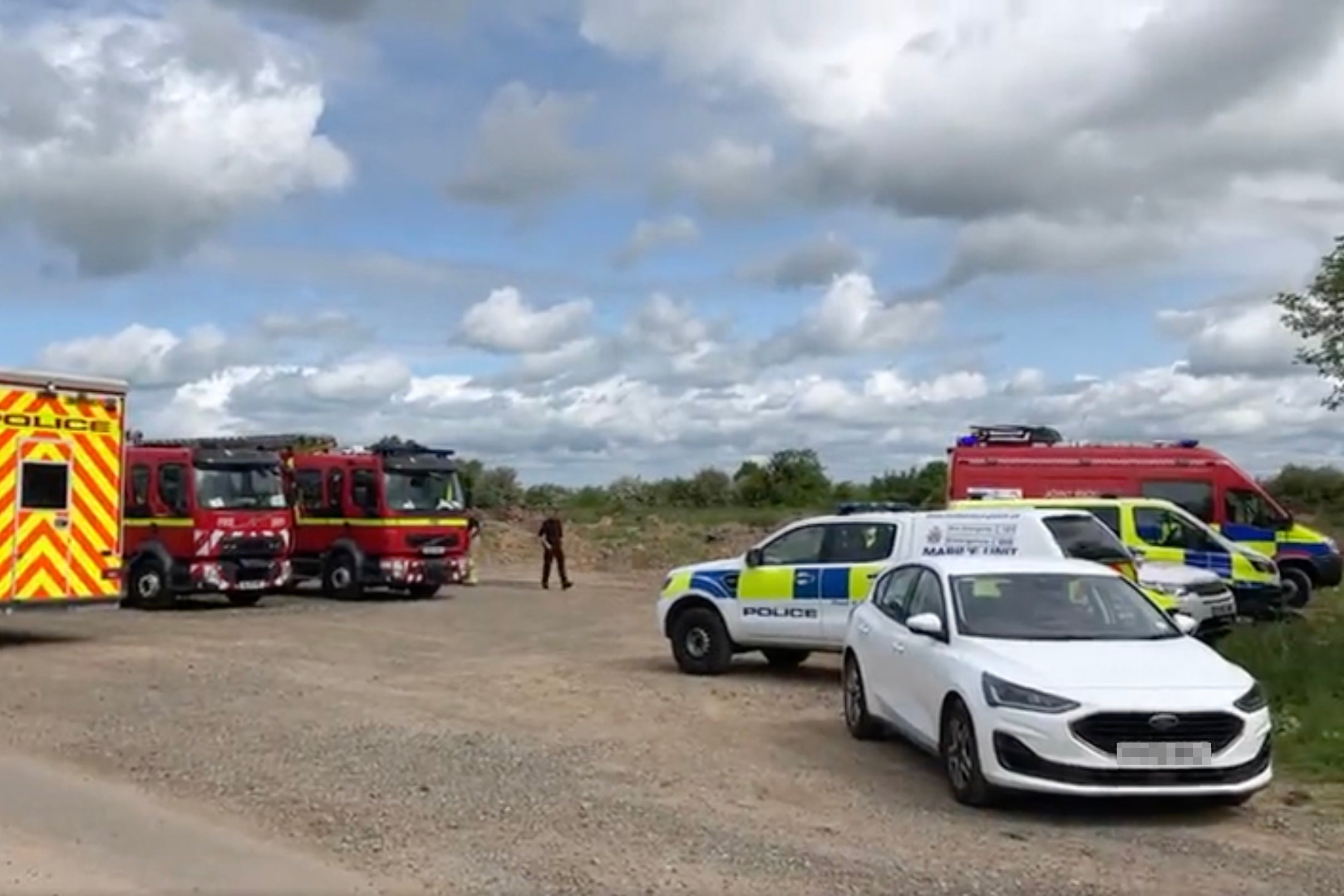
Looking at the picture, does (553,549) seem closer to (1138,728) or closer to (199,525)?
(199,525)

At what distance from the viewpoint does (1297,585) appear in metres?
25.5

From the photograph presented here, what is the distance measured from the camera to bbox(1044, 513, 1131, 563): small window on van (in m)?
16.1

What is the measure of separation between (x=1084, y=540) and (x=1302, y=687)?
3.38 m

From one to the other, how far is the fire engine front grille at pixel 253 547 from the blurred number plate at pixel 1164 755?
1873cm

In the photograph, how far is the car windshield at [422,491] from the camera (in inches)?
1099

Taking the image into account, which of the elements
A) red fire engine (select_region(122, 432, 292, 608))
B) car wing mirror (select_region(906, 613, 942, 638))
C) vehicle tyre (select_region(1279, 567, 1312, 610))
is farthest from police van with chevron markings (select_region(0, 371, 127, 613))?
vehicle tyre (select_region(1279, 567, 1312, 610))

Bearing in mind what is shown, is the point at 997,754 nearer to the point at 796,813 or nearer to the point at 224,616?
the point at 796,813

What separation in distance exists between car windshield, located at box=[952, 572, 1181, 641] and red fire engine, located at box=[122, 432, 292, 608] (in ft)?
55.0

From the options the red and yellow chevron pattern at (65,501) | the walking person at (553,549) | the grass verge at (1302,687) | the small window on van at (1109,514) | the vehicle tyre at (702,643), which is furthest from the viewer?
the walking person at (553,549)

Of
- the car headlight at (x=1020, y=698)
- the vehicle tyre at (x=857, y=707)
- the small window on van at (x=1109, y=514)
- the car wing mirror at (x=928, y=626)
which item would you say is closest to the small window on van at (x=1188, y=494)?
the small window on van at (x=1109, y=514)

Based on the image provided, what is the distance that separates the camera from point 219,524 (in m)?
25.2

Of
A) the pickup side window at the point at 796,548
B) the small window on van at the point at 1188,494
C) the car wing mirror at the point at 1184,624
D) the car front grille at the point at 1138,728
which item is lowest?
the car front grille at the point at 1138,728

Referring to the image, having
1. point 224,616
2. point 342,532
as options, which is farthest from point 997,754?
point 342,532

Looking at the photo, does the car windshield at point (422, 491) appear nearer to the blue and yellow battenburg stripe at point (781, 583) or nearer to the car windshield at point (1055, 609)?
the blue and yellow battenburg stripe at point (781, 583)
